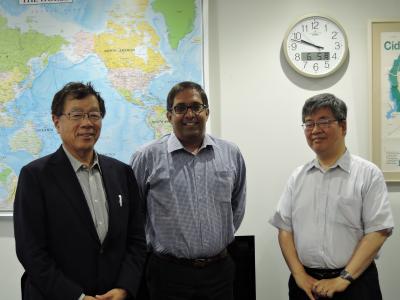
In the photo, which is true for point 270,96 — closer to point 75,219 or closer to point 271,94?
point 271,94

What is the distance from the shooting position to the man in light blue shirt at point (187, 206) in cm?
174

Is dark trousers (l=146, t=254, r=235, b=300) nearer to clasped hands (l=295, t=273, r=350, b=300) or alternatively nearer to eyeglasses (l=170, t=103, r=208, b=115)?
clasped hands (l=295, t=273, r=350, b=300)

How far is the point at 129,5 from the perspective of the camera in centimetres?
231

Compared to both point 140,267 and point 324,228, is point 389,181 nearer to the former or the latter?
point 324,228

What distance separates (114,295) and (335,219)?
1029 millimetres

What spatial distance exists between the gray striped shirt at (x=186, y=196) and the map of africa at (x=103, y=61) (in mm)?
522

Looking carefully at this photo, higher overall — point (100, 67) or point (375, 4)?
point (375, 4)

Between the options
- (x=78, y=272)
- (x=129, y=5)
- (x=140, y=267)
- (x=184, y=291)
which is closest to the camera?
(x=78, y=272)

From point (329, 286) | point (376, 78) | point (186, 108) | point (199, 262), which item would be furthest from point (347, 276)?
point (376, 78)

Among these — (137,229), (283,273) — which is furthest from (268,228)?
(137,229)

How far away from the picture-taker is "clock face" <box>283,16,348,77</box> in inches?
91.0

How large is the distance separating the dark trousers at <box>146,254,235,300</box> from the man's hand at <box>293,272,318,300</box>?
35 centimetres

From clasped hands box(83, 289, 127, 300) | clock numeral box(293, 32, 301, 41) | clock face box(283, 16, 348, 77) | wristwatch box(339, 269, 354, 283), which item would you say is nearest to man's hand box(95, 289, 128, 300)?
clasped hands box(83, 289, 127, 300)

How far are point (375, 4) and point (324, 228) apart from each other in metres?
A: 1.52
